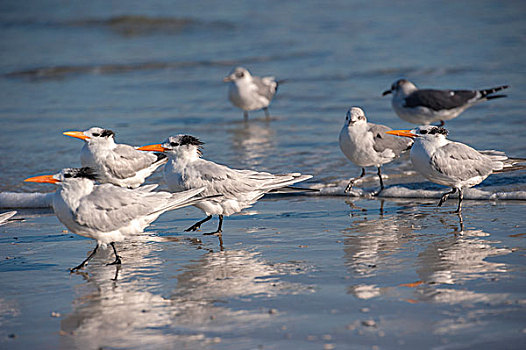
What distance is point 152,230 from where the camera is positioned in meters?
6.82

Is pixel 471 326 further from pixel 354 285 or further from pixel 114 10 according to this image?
pixel 114 10

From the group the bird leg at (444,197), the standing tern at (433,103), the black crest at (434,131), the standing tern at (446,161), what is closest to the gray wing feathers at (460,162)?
the standing tern at (446,161)

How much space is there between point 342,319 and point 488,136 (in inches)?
271

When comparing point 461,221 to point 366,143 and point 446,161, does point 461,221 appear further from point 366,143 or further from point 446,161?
point 366,143

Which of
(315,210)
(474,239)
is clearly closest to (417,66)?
(315,210)

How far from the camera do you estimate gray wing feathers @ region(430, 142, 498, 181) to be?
691 centimetres

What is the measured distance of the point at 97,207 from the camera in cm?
549

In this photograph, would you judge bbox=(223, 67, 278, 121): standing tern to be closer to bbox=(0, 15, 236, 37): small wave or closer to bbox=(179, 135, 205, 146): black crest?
bbox=(179, 135, 205, 146): black crest

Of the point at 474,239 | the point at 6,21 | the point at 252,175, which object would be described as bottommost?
the point at 474,239

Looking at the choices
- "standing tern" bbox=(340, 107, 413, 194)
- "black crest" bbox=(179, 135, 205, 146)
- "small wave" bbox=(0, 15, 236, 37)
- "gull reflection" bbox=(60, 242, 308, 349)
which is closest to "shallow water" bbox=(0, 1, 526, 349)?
"gull reflection" bbox=(60, 242, 308, 349)

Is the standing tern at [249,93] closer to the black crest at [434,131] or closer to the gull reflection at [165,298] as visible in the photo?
the black crest at [434,131]

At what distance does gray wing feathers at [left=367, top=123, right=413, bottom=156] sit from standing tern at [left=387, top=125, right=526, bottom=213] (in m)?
0.84

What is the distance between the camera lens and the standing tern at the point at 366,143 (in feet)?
26.3

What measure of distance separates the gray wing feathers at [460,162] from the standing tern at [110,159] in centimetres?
301
